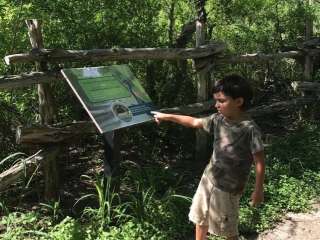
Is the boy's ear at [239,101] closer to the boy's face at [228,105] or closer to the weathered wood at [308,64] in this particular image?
the boy's face at [228,105]

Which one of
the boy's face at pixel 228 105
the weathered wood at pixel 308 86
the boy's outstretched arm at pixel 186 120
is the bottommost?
the weathered wood at pixel 308 86

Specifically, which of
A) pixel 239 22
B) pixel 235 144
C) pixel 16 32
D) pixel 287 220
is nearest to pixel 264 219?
pixel 287 220

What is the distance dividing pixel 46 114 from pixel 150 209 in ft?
4.56

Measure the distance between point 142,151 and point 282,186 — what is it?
6.50 ft

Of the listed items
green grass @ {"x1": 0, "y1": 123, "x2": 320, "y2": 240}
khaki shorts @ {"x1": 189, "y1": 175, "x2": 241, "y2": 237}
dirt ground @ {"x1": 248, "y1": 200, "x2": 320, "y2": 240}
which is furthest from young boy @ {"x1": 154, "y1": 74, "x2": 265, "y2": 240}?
dirt ground @ {"x1": 248, "y1": 200, "x2": 320, "y2": 240}

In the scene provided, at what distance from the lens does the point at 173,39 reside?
8008 millimetres

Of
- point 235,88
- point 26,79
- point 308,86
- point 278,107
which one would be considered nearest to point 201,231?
point 235,88

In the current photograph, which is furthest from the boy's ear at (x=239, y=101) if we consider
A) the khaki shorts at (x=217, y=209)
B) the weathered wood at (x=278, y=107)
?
the weathered wood at (x=278, y=107)

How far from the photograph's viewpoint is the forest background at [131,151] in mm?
4527

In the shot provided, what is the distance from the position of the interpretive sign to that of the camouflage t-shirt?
873 mm

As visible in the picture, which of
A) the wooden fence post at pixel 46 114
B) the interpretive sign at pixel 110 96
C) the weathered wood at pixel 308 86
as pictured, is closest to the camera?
the interpretive sign at pixel 110 96

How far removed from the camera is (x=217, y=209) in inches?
150

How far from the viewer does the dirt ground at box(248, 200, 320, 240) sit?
480cm

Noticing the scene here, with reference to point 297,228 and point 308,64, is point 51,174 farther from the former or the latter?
point 308,64
